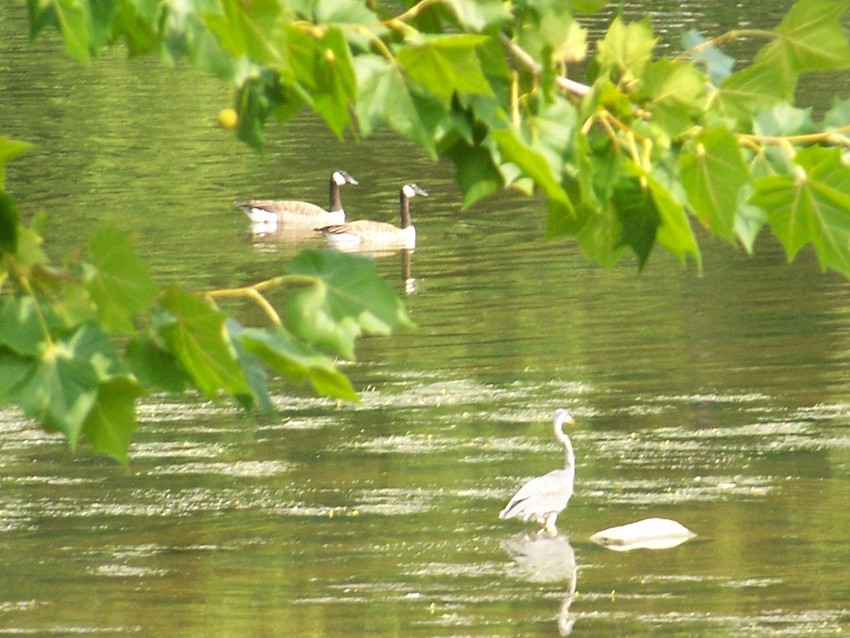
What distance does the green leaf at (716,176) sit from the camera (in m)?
2.51

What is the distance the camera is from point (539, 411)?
14.6 meters

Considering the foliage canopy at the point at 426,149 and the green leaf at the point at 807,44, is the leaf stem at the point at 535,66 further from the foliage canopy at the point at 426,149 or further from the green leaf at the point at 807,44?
the green leaf at the point at 807,44

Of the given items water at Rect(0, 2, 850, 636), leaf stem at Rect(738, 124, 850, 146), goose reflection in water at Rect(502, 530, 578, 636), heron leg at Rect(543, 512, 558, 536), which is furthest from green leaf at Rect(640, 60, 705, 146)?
heron leg at Rect(543, 512, 558, 536)

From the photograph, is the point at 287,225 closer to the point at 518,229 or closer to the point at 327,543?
the point at 518,229

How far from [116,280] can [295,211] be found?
2119 centimetres

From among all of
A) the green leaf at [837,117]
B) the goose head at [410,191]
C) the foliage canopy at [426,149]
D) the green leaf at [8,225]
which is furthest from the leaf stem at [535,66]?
the goose head at [410,191]

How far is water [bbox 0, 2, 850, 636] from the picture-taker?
10.7 meters

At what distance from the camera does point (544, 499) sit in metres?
11.5

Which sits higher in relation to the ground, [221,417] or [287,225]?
[221,417]

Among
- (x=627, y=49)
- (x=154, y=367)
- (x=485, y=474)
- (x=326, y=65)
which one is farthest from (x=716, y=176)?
(x=485, y=474)

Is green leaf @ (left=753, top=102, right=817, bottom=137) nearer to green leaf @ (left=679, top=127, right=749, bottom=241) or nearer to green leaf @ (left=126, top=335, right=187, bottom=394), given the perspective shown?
green leaf @ (left=679, top=127, right=749, bottom=241)

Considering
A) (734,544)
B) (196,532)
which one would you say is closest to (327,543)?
(196,532)

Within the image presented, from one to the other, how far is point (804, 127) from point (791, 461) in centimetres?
1069

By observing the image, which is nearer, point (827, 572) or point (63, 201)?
point (827, 572)
